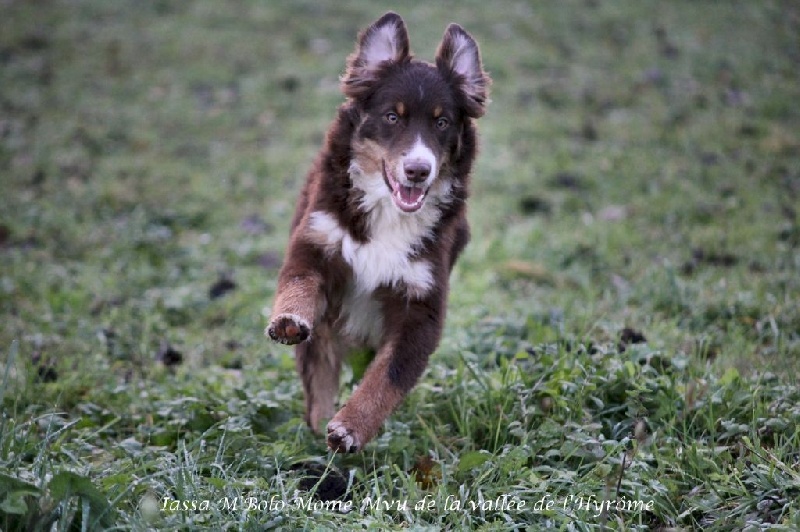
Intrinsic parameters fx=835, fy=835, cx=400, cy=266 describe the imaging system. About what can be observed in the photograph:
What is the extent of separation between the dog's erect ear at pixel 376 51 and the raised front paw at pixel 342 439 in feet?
5.71

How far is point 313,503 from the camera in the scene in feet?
10.2

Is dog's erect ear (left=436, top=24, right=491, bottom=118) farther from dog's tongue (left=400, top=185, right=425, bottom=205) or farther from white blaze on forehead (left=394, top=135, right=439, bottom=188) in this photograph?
dog's tongue (left=400, top=185, right=425, bottom=205)

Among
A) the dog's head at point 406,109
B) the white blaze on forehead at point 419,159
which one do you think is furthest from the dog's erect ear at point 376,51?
the white blaze on forehead at point 419,159

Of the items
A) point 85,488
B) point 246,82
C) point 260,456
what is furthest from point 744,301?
point 246,82

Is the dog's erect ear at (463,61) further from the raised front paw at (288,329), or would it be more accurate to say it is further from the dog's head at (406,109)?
the raised front paw at (288,329)

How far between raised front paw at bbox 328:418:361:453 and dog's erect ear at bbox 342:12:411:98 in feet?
5.71

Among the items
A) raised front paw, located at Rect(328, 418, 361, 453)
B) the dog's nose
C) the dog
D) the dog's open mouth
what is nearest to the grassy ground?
raised front paw, located at Rect(328, 418, 361, 453)

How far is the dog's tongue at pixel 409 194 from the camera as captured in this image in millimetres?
3925

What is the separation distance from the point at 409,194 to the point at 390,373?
86cm

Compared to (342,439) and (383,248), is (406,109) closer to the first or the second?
(383,248)

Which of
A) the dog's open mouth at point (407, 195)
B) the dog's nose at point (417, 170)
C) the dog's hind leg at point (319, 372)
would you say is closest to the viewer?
the dog's nose at point (417, 170)

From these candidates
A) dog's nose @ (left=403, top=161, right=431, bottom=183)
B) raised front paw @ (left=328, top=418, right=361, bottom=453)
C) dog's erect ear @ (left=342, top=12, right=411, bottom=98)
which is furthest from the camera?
dog's erect ear @ (left=342, top=12, right=411, bottom=98)

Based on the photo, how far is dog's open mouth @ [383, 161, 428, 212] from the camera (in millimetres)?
3910

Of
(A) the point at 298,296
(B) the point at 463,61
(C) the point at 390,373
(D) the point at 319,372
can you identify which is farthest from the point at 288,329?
(B) the point at 463,61
